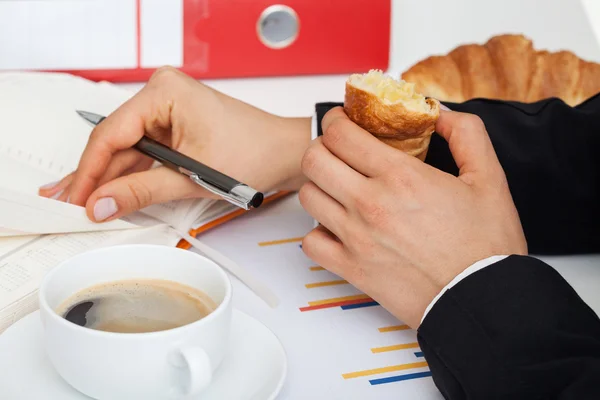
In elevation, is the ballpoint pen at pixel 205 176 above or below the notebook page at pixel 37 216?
above

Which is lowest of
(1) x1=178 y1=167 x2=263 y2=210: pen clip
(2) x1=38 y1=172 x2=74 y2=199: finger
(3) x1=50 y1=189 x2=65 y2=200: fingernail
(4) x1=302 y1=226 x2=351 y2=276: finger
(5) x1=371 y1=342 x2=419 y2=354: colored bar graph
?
(5) x1=371 y1=342 x2=419 y2=354: colored bar graph

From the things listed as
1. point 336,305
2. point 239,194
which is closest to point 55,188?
point 239,194

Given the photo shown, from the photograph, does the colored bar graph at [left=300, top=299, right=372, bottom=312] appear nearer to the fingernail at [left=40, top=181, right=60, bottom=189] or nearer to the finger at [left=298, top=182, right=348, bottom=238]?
the finger at [left=298, top=182, right=348, bottom=238]

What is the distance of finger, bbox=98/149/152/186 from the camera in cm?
73

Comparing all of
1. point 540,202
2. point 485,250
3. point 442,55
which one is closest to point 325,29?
point 442,55

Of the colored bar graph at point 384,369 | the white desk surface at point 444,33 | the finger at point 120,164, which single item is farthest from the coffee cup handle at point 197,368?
the white desk surface at point 444,33

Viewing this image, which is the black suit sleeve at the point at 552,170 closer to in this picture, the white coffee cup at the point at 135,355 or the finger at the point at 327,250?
the finger at the point at 327,250

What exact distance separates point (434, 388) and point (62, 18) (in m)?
0.74

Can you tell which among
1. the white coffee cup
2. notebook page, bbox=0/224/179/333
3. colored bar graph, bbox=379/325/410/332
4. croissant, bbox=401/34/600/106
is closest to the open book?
notebook page, bbox=0/224/179/333

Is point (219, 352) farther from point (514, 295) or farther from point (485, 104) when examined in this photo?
point (485, 104)

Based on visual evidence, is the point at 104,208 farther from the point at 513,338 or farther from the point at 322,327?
the point at 513,338

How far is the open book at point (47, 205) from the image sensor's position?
58 centimetres

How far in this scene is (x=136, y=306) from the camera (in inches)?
18.7

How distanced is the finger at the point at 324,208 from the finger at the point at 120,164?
23 centimetres
